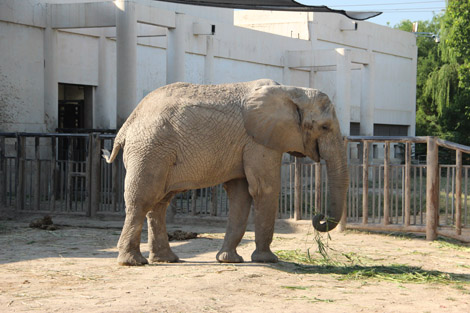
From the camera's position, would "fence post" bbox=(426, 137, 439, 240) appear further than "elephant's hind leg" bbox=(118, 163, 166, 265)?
Yes

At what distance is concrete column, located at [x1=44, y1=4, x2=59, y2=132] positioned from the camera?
60.5 feet

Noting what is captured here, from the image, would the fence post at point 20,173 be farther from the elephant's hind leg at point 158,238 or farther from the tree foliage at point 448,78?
the tree foliage at point 448,78

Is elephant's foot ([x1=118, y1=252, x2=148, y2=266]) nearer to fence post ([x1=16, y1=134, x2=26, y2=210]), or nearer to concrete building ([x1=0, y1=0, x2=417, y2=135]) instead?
fence post ([x1=16, y1=134, x2=26, y2=210])

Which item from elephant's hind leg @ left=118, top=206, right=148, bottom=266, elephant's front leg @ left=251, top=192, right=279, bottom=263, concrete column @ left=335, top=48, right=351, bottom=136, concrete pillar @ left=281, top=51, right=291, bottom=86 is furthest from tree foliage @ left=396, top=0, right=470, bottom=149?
elephant's hind leg @ left=118, top=206, right=148, bottom=266

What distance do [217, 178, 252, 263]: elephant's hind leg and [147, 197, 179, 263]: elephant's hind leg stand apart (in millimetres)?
604

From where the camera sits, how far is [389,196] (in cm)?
1228

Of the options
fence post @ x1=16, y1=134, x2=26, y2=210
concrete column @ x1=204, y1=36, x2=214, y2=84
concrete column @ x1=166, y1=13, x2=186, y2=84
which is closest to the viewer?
fence post @ x1=16, y1=134, x2=26, y2=210

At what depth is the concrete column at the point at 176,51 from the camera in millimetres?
19328

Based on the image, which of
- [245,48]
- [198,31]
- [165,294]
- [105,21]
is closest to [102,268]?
[165,294]

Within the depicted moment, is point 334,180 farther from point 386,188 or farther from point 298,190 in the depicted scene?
point 298,190

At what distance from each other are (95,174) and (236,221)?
5.36m

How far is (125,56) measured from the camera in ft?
57.9

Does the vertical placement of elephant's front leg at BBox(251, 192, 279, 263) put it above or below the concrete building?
below

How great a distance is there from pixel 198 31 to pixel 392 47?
16496mm
